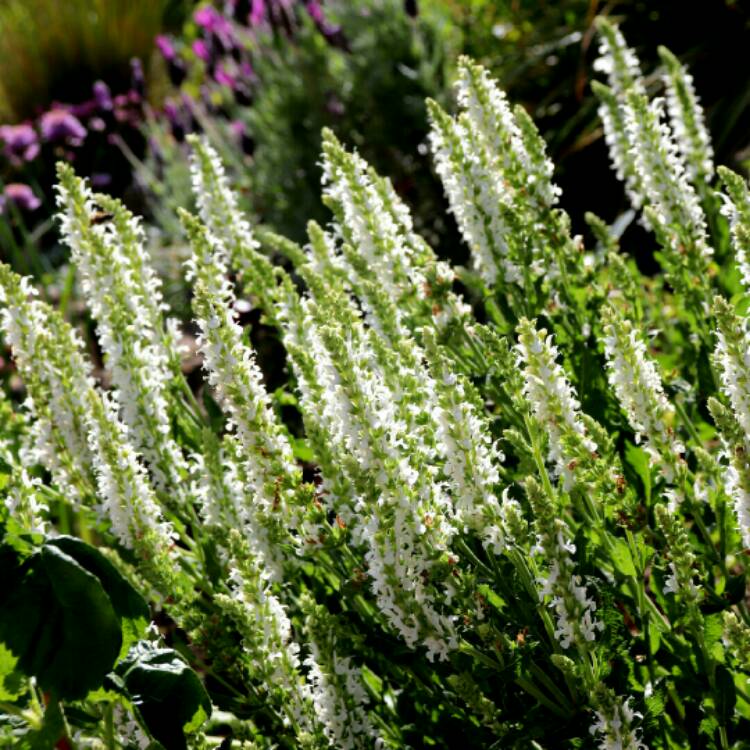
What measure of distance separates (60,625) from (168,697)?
0.80ft

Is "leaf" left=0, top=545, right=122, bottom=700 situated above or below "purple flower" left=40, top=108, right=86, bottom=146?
below

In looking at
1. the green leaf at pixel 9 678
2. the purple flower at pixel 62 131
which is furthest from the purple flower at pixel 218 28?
the green leaf at pixel 9 678

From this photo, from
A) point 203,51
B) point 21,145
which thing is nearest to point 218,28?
point 203,51

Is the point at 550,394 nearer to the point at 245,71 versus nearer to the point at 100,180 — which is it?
the point at 245,71

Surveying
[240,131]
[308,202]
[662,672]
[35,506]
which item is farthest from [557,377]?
[240,131]

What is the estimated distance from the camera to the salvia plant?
70.2 inches

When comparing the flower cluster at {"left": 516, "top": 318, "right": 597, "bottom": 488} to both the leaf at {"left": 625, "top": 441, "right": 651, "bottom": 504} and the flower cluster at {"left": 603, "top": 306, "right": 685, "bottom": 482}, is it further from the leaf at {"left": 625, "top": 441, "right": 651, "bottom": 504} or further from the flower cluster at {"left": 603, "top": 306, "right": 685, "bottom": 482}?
the leaf at {"left": 625, "top": 441, "right": 651, "bottom": 504}

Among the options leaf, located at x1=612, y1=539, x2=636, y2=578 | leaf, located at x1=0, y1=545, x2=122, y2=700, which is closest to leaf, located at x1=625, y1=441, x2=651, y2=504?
leaf, located at x1=612, y1=539, x2=636, y2=578

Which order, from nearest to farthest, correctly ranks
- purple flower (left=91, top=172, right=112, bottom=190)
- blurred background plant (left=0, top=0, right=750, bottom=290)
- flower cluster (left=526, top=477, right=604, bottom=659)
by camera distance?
flower cluster (left=526, top=477, right=604, bottom=659)
blurred background plant (left=0, top=0, right=750, bottom=290)
purple flower (left=91, top=172, right=112, bottom=190)

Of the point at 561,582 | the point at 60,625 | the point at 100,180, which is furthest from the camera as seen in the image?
the point at 100,180

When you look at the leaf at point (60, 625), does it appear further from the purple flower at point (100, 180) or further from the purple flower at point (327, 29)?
the purple flower at point (100, 180)

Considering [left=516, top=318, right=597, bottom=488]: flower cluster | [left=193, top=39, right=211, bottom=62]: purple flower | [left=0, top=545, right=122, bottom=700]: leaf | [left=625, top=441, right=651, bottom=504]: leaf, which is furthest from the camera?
[left=193, top=39, right=211, bottom=62]: purple flower

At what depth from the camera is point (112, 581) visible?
1.57m

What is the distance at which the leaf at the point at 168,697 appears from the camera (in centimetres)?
163
